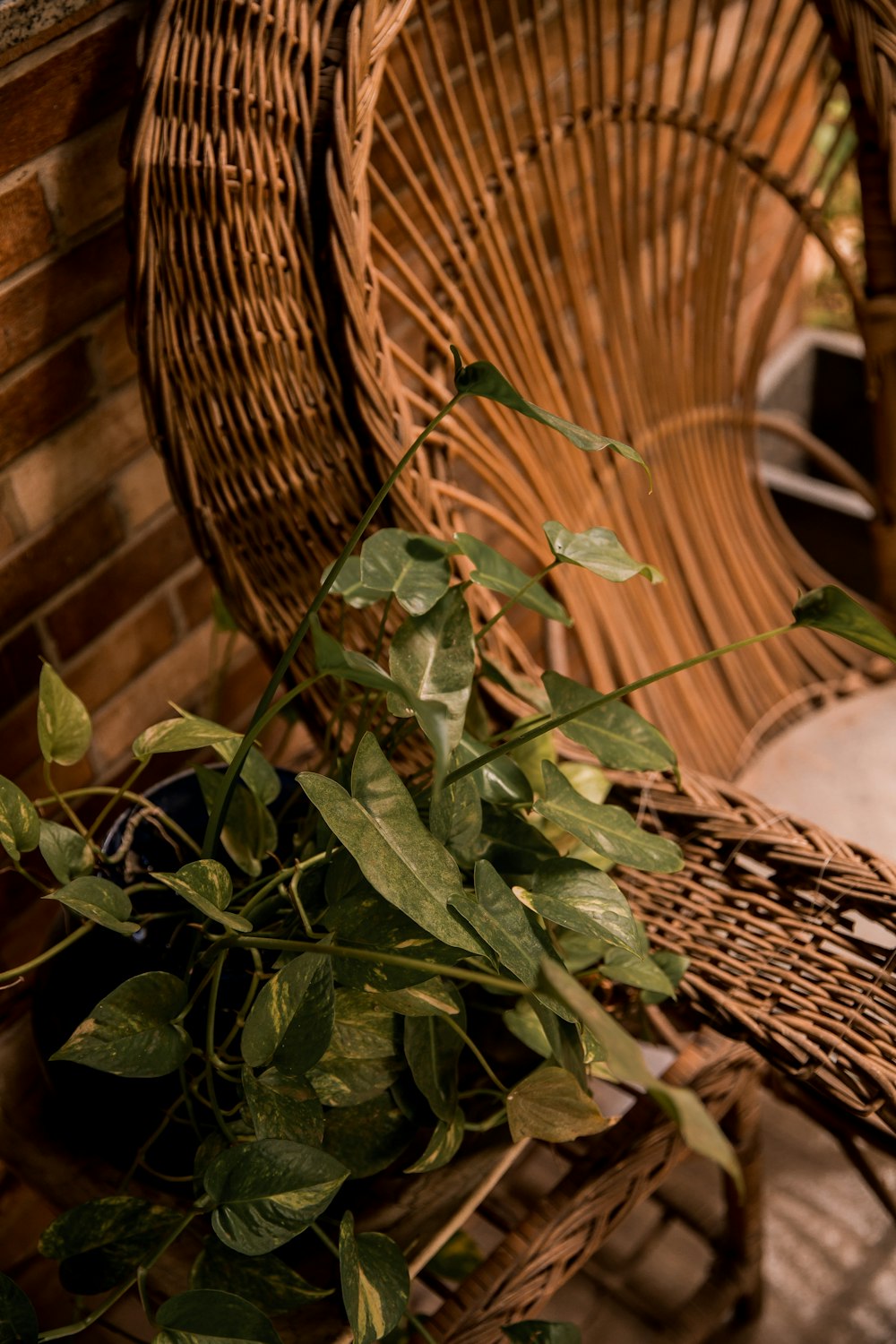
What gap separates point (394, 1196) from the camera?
758 mm

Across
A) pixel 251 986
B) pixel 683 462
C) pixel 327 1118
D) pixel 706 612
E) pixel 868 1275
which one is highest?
pixel 251 986

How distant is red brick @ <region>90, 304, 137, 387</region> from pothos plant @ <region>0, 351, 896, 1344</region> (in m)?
0.39

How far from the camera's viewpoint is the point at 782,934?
878mm

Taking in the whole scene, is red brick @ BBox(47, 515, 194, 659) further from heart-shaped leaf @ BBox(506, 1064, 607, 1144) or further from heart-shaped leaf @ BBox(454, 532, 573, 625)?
heart-shaped leaf @ BBox(506, 1064, 607, 1144)

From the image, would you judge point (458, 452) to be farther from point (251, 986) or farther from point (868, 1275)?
point (868, 1275)

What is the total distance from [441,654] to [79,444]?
50cm

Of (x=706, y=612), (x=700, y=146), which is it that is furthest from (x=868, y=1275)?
(x=700, y=146)

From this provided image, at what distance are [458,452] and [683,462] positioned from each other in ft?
1.48

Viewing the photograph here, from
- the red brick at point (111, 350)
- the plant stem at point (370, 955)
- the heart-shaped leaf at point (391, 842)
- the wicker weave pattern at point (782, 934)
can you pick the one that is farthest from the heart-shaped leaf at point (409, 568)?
the red brick at point (111, 350)

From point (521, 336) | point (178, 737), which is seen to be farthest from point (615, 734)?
point (521, 336)

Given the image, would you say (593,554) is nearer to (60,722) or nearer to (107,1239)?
(60,722)

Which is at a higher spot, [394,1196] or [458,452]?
[458,452]

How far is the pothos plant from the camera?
0.62 m

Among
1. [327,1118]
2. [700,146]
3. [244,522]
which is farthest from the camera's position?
[700,146]
